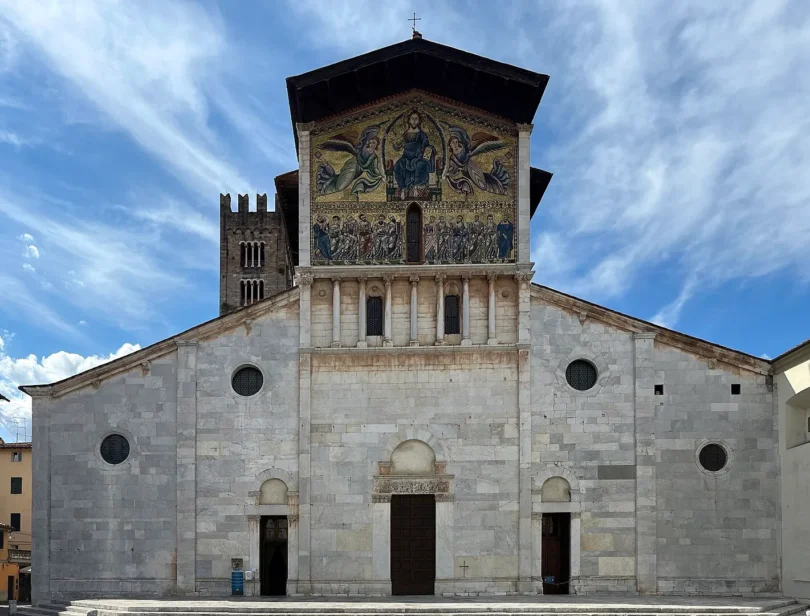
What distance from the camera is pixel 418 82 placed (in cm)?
2447

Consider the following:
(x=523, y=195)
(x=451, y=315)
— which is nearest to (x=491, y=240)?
(x=523, y=195)

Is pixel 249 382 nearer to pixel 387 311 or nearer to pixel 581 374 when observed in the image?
pixel 387 311

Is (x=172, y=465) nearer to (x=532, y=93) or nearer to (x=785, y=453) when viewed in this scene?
(x=532, y=93)

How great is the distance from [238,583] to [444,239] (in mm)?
10701

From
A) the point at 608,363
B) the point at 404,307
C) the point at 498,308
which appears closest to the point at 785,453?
the point at 608,363

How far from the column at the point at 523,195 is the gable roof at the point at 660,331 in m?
1.03

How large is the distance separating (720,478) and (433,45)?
13996 millimetres

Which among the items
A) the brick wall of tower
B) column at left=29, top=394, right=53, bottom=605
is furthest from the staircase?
the brick wall of tower

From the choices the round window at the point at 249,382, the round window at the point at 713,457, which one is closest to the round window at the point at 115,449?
the round window at the point at 249,382

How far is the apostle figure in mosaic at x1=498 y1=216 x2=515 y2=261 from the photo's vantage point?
23.9 metres

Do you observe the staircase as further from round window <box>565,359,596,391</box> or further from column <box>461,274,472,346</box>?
column <box>461,274,472,346</box>

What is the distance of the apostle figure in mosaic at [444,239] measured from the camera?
23844mm

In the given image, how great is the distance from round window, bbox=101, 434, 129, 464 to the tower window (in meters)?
9.23

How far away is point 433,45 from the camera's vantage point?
23.8 meters
